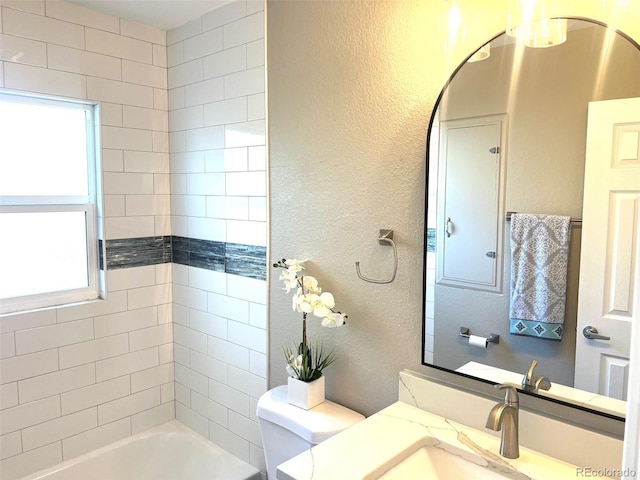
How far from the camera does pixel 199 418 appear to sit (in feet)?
8.48

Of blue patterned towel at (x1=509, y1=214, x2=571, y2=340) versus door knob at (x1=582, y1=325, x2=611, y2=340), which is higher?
blue patterned towel at (x1=509, y1=214, x2=571, y2=340)

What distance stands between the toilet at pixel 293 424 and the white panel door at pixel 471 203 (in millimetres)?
648

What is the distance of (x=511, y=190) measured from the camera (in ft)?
4.41

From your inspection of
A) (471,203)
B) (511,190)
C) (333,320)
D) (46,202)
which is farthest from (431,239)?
(46,202)

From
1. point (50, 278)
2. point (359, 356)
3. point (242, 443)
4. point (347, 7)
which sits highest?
point (347, 7)

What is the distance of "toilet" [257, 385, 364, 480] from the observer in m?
1.66

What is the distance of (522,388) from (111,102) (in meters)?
2.27

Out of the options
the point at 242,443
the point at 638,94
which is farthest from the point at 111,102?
the point at 638,94

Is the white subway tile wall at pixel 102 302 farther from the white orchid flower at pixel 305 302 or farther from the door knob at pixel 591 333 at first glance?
the door knob at pixel 591 333

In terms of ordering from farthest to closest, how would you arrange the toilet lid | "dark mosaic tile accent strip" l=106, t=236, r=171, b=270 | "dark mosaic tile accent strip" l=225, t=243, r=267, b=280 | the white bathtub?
"dark mosaic tile accent strip" l=106, t=236, r=171, b=270
the white bathtub
"dark mosaic tile accent strip" l=225, t=243, r=267, b=280
the toilet lid

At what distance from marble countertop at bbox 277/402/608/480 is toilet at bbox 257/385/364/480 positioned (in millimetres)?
251

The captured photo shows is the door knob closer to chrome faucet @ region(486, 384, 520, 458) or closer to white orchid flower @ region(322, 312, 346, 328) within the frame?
chrome faucet @ region(486, 384, 520, 458)

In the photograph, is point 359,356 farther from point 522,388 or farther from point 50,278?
point 50,278

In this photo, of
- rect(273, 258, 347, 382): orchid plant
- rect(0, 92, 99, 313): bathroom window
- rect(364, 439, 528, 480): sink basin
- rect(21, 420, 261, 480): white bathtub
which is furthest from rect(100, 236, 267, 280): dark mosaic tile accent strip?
rect(364, 439, 528, 480): sink basin
